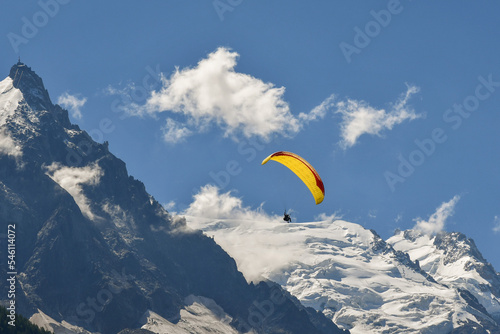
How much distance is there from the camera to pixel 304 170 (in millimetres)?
125688

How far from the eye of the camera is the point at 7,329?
200m

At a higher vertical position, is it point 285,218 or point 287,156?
point 287,156

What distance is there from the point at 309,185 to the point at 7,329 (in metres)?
110

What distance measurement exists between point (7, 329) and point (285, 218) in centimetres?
10494

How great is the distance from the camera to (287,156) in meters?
126

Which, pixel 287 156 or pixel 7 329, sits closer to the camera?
pixel 287 156

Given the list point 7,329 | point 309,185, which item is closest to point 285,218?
point 309,185

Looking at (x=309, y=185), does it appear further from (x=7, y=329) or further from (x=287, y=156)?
(x=7, y=329)

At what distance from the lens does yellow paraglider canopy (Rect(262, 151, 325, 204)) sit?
12306 cm

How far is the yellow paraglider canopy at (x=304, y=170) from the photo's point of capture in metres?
123

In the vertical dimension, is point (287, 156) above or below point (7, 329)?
above

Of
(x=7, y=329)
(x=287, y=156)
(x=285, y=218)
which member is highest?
(x=287, y=156)

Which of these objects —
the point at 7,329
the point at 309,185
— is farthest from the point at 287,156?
the point at 7,329

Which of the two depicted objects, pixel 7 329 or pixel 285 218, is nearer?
pixel 285 218
